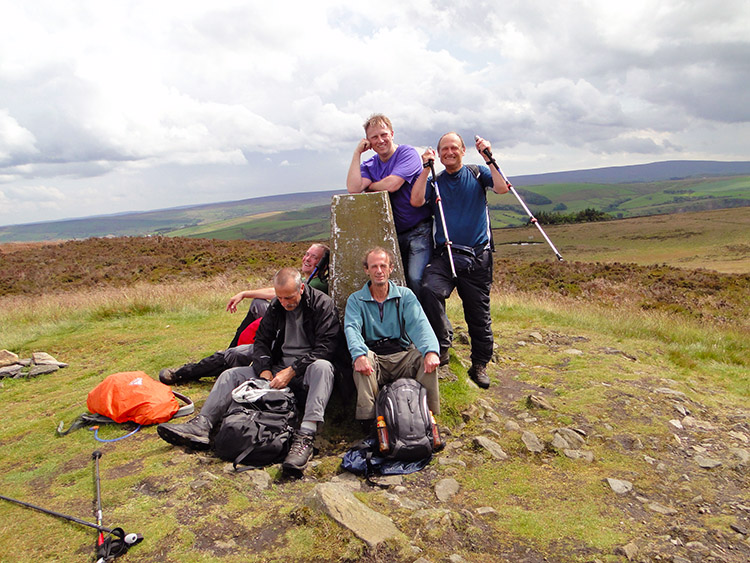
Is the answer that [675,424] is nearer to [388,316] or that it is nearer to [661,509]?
[661,509]

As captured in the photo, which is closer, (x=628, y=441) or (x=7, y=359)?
(x=628, y=441)

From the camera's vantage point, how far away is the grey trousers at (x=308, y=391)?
484 centimetres

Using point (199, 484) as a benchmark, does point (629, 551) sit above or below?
below

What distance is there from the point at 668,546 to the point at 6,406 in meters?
7.80

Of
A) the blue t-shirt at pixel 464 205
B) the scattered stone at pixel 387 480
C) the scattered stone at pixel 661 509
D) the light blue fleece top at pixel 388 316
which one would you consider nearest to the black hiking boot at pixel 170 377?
the light blue fleece top at pixel 388 316

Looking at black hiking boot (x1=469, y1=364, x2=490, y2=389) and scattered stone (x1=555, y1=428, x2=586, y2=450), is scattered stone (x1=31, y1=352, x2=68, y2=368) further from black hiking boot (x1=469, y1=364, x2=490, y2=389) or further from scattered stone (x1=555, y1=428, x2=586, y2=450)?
scattered stone (x1=555, y1=428, x2=586, y2=450)

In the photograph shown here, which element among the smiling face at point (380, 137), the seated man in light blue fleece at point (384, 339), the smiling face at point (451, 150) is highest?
the smiling face at point (380, 137)

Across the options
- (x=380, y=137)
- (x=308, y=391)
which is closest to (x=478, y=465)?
(x=308, y=391)

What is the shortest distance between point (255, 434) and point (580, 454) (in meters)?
3.23

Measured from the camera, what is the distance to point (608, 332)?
9.94m

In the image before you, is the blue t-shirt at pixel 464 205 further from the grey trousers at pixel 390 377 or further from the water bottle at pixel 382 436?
the water bottle at pixel 382 436

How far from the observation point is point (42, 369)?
764 cm

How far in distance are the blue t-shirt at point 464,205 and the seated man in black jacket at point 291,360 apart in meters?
1.84

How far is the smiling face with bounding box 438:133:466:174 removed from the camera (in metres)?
5.51
